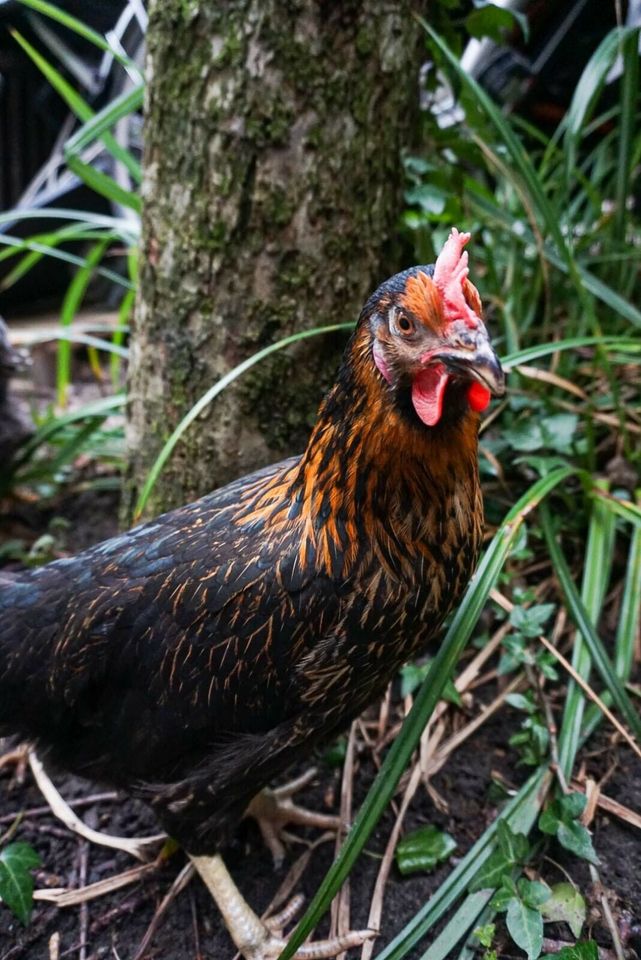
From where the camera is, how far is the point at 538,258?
2.42 m

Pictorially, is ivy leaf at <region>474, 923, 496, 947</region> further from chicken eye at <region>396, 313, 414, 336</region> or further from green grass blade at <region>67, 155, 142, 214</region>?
green grass blade at <region>67, 155, 142, 214</region>

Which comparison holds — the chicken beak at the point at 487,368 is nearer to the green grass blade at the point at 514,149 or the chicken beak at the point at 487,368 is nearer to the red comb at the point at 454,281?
the red comb at the point at 454,281

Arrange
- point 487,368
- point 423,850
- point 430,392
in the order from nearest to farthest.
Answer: point 487,368
point 430,392
point 423,850

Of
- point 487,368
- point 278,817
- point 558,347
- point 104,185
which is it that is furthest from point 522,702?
point 104,185

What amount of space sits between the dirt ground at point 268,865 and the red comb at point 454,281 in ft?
4.02

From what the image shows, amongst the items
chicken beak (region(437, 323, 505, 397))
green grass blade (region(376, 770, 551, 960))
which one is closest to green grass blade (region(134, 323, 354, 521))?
chicken beak (region(437, 323, 505, 397))

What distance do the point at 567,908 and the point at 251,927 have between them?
0.67 metres

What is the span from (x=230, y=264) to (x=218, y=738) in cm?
115

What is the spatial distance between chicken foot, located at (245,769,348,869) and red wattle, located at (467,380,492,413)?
3.86ft

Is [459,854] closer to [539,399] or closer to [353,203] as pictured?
[539,399]

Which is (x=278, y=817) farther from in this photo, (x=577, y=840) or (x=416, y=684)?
(x=577, y=840)

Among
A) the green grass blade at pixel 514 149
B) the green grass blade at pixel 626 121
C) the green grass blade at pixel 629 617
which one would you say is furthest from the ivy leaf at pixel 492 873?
the green grass blade at pixel 626 121

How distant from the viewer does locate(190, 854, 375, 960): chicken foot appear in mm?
1610

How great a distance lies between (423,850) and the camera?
1.74 meters
